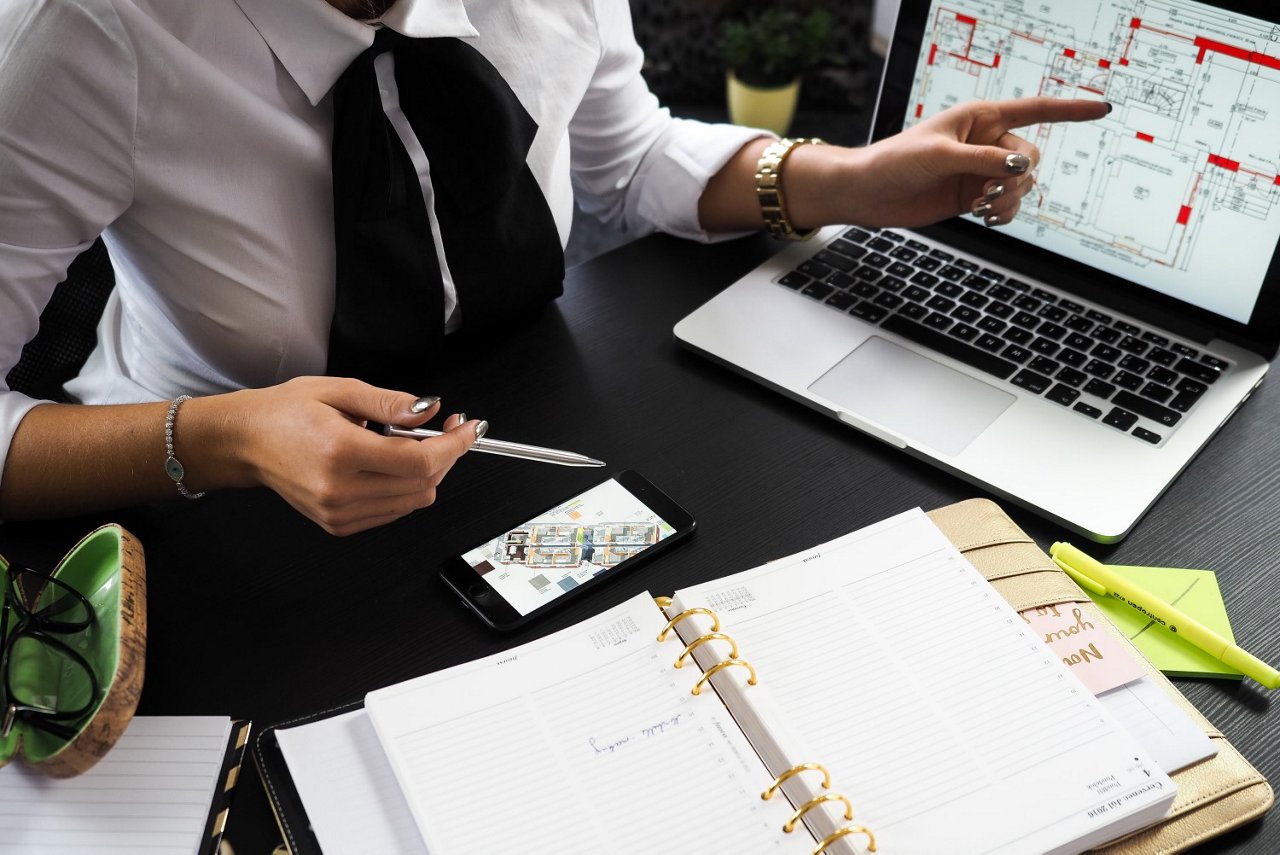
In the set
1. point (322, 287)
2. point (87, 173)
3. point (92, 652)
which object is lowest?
point (92, 652)

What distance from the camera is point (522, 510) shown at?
2.82 feet

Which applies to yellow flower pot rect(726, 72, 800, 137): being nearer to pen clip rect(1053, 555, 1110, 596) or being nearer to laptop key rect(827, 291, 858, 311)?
laptop key rect(827, 291, 858, 311)

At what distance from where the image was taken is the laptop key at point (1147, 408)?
90 cm

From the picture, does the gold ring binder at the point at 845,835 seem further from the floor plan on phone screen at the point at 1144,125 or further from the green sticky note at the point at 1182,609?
the floor plan on phone screen at the point at 1144,125

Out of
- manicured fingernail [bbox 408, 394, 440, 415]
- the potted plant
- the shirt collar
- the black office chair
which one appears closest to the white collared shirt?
the shirt collar

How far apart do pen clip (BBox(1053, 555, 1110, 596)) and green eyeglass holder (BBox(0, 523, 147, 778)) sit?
2.10 ft

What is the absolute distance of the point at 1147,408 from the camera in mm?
909

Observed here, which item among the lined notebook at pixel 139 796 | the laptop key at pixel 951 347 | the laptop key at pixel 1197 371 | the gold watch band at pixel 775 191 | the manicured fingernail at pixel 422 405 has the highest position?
the gold watch band at pixel 775 191

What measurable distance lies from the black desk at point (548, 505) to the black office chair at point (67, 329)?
37 centimetres

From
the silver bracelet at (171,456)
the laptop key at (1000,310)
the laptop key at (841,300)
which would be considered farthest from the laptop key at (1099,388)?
the silver bracelet at (171,456)

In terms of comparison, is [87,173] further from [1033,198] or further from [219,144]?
[1033,198]

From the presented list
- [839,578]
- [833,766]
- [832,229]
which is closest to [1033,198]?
Answer: [832,229]

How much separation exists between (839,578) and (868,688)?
9 cm

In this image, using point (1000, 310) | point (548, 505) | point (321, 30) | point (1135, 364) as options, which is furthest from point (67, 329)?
point (1135, 364)
